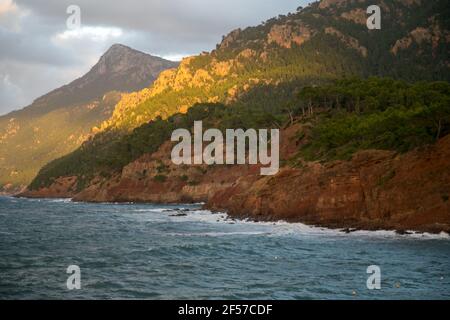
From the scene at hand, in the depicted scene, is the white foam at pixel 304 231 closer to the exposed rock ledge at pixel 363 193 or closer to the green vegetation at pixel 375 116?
the exposed rock ledge at pixel 363 193

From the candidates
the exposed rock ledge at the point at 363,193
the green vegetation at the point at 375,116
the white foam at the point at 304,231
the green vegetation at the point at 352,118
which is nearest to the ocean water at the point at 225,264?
the white foam at the point at 304,231

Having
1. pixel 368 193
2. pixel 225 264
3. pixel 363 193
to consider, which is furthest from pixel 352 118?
pixel 225 264

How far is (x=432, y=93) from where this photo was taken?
88875 millimetres

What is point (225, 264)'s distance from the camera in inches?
1502

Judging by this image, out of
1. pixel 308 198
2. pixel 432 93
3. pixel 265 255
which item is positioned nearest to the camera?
pixel 265 255

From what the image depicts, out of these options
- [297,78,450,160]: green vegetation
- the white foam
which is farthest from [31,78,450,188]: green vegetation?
the white foam

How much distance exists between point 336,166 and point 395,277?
1525 inches

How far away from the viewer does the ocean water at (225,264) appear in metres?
28.4

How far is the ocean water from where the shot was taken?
2844cm

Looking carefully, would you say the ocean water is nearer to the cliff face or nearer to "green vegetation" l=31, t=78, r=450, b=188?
the cliff face

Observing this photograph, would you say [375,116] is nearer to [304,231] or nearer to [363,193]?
[363,193]

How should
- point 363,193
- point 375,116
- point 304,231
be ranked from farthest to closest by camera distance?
point 375,116
point 363,193
point 304,231
